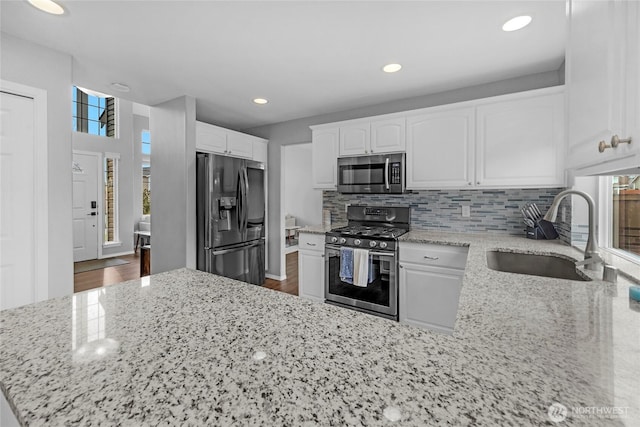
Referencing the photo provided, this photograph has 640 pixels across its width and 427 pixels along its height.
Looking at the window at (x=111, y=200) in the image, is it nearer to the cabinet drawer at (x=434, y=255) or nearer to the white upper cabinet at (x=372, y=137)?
the white upper cabinet at (x=372, y=137)

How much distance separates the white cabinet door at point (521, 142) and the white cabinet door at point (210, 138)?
2846mm

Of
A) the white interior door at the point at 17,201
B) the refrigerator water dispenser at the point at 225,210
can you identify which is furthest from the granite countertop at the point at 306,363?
the refrigerator water dispenser at the point at 225,210

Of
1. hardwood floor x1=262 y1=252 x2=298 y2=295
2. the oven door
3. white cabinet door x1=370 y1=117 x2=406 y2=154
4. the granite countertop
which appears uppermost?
white cabinet door x1=370 y1=117 x2=406 y2=154

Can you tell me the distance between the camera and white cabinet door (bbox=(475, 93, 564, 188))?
2.37 meters

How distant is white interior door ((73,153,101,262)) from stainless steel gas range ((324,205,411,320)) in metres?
5.24

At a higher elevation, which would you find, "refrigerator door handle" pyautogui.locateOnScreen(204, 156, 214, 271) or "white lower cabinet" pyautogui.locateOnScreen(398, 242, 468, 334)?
"refrigerator door handle" pyautogui.locateOnScreen(204, 156, 214, 271)

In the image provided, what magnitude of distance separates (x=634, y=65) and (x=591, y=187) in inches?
70.4

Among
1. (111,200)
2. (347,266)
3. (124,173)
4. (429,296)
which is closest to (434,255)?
(429,296)

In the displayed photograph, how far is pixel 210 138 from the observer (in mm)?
3488

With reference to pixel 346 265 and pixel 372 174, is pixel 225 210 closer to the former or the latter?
pixel 346 265

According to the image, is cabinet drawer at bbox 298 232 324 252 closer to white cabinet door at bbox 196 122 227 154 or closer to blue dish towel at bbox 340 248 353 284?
blue dish towel at bbox 340 248 353 284

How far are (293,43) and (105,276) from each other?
4.62m

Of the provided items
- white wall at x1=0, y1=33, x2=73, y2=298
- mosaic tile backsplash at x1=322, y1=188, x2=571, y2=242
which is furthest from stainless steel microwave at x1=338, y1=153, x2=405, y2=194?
white wall at x1=0, y1=33, x2=73, y2=298

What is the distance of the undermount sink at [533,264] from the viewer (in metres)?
1.82
